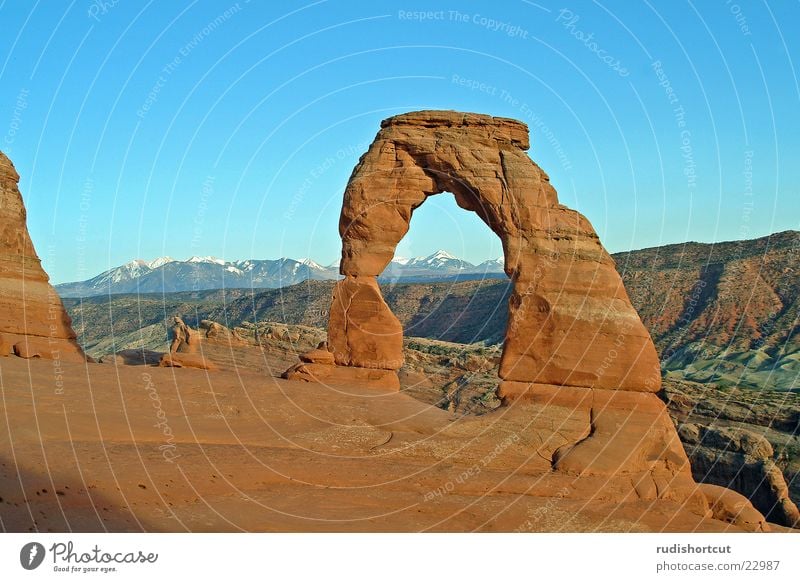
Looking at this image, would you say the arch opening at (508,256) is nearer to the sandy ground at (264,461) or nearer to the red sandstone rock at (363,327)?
the red sandstone rock at (363,327)

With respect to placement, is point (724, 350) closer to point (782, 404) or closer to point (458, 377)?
point (782, 404)

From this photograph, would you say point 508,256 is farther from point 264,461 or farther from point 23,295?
point 23,295

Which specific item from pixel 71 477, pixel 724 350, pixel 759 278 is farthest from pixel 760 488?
pixel 759 278

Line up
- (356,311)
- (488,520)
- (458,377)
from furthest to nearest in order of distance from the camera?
(458,377), (356,311), (488,520)

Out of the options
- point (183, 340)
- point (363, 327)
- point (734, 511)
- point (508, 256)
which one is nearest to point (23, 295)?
point (183, 340)

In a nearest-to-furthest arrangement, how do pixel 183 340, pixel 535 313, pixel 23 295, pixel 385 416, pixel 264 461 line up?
pixel 264 461, pixel 385 416, pixel 535 313, pixel 23 295, pixel 183 340

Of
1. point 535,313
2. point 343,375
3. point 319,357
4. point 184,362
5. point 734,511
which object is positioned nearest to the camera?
point 734,511

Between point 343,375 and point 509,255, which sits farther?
point 343,375
